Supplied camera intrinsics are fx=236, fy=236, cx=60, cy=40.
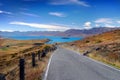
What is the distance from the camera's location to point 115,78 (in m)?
12.9

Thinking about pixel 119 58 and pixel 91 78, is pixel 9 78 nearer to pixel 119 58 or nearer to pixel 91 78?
pixel 91 78

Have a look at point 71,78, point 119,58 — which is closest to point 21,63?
point 71,78

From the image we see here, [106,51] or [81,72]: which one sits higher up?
[81,72]

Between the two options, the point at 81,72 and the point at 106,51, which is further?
the point at 106,51

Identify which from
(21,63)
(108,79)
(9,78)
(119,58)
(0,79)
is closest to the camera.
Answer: (0,79)

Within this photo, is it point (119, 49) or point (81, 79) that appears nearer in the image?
point (81, 79)

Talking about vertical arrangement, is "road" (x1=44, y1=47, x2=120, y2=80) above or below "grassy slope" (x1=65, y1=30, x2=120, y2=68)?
above

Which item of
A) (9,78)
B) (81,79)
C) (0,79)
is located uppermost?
(0,79)

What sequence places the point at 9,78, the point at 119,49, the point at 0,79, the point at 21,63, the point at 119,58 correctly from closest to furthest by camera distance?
1. the point at 0,79
2. the point at 21,63
3. the point at 9,78
4. the point at 119,58
5. the point at 119,49

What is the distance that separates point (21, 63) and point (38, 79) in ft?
6.09

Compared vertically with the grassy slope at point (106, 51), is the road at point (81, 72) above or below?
above

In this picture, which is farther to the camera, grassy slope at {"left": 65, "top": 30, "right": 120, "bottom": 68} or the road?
grassy slope at {"left": 65, "top": 30, "right": 120, "bottom": 68}

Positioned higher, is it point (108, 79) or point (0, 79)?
point (0, 79)

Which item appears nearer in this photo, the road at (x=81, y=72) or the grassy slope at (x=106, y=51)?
the road at (x=81, y=72)
